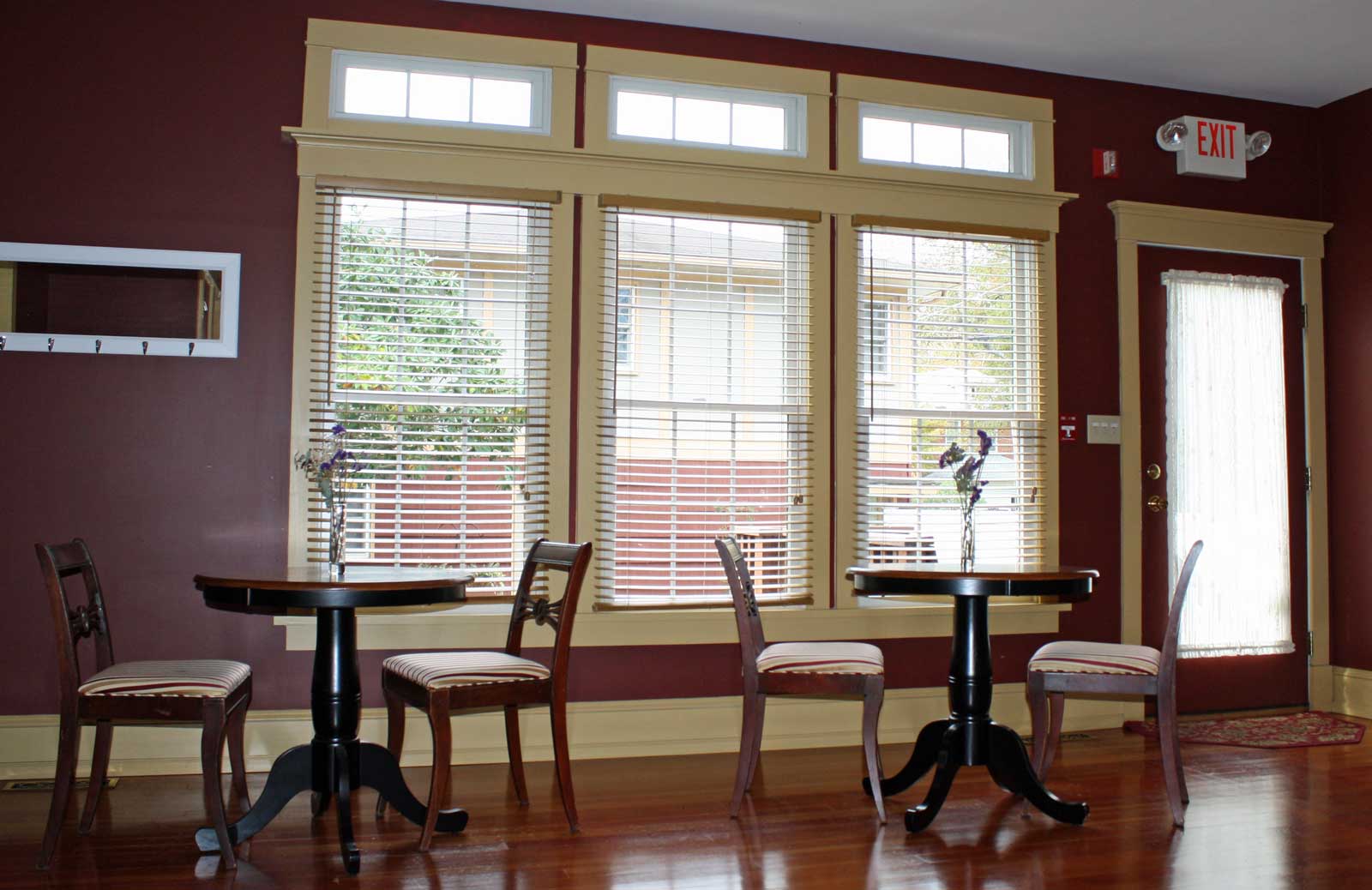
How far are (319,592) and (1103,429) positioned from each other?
3792 mm

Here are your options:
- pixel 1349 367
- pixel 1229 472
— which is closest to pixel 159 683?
pixel 1229 472

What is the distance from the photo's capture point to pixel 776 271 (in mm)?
4762

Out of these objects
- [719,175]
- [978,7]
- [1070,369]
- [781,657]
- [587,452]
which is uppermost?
[978,7]

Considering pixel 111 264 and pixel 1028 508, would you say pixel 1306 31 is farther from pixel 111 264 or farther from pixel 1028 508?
pixel 111 264

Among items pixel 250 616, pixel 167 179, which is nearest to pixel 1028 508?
pixel 250 616

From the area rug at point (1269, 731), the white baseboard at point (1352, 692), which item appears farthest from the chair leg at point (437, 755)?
→ the white baseboard at point (1352, 692)

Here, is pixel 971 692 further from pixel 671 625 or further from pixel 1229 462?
pixel 1229 462

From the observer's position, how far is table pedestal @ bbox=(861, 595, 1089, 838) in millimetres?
3461

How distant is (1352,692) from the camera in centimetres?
540

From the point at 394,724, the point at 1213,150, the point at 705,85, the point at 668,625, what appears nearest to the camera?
the point at 394,724

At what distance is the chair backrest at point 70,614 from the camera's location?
3074 millimetres

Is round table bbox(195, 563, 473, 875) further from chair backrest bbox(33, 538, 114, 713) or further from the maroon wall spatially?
the maroon wall

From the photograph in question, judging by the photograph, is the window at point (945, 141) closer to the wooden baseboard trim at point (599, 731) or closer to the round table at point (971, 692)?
the round table at point (971, 692)

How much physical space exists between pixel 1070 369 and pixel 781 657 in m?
2.43
